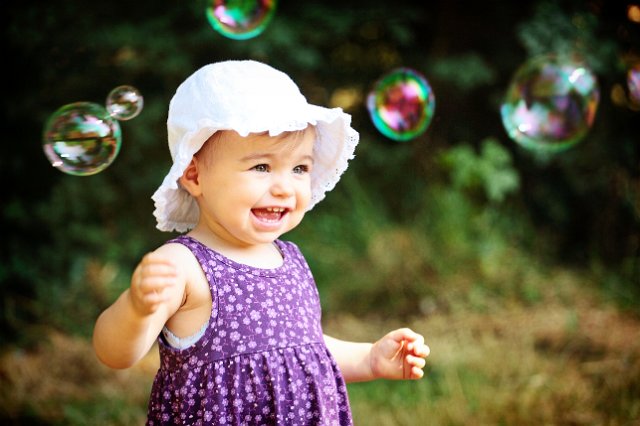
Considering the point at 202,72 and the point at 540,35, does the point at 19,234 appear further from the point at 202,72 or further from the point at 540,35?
the point at 540,35

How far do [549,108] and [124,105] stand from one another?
168cm

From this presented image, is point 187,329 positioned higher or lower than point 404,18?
lower

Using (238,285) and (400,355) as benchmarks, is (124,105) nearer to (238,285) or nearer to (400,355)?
(238,285)

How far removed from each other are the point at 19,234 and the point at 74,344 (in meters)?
0.71

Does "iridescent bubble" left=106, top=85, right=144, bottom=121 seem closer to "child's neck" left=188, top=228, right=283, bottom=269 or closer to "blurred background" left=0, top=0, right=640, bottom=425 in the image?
"child's neck" left=188, top=228, right=283, bottom=269

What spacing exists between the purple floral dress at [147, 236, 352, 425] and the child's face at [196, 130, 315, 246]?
9cm

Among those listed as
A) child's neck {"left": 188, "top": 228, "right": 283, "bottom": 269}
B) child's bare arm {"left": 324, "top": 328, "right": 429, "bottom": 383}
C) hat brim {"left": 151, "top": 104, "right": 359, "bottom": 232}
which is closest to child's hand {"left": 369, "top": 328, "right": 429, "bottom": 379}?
child's bare arm {"left": 324, "top": 328, "right": 429, "bottom": 383}

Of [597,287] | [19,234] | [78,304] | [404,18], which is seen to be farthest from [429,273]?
[19,234]

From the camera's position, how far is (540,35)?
4398mm

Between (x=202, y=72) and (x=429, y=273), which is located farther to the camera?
(x=429, y=273)

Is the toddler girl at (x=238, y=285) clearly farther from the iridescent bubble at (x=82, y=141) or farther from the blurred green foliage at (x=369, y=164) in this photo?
the blurred green foliage at (x=369, y=164)

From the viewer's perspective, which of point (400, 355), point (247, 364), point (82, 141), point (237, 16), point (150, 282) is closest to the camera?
point (150, 282)

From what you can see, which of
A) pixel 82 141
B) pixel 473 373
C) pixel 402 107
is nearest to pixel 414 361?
pixel 82 141

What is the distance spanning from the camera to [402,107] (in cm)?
304
